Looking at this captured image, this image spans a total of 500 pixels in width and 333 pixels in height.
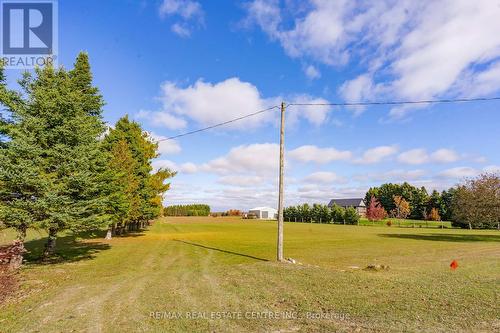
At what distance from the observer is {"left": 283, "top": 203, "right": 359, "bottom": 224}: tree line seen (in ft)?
310

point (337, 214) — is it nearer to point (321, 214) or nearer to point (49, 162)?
point (321, 214)

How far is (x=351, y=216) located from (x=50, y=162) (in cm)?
8888

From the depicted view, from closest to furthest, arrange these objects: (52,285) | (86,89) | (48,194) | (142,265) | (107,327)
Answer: (107,327) → (52,285) → (48,194) → (142,265) → (86,89)

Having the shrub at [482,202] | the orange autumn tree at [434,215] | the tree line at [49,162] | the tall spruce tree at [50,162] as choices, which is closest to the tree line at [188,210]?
the orange autumn tree at [434,215]

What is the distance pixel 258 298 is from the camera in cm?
986

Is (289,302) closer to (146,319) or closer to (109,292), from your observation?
(146,319)

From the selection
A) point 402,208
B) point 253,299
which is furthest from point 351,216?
point 253,299

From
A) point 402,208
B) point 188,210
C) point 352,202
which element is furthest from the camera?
point 352,202

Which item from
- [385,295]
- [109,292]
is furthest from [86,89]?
[385,295]

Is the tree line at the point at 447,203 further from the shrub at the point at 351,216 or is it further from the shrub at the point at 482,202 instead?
the shrub at the point at 351,216

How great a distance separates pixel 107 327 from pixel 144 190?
2756 cm

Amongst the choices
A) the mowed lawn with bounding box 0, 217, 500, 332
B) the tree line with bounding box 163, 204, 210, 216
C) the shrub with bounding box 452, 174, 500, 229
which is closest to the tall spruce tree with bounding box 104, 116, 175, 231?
the mowed lawn with bounding box 0, 217, 500, 332

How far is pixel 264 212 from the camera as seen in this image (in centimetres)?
16175

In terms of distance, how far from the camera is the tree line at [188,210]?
142 m
